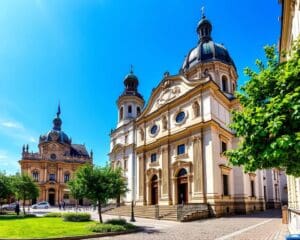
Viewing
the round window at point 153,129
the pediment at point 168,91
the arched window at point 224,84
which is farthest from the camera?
the arched window at point 224,84

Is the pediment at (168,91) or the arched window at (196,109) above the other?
the pediment at (168,91)

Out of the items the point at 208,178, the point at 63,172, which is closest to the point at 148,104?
the point at 208,178

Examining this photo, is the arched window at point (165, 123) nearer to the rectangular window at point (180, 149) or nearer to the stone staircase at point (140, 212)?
the rectangular window at point (180, 149)

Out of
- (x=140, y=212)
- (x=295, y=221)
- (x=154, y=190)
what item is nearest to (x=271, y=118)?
(x=295, y=221)

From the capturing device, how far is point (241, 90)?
27.5 feet

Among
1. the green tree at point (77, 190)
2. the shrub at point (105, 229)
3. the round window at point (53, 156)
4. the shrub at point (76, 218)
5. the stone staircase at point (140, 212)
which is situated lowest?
the stone staircase at point (140, 212)

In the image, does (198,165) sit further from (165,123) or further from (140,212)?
(165,123)

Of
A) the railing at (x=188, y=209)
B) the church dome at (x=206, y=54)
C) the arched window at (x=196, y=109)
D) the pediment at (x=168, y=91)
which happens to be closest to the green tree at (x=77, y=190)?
the railing at (x=188, y=209)

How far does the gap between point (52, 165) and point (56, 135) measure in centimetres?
938

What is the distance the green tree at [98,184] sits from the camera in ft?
64.5

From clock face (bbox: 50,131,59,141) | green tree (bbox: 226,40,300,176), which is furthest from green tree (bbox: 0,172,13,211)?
clock face (bbox: 50,131,59,141)

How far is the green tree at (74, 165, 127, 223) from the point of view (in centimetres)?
1966

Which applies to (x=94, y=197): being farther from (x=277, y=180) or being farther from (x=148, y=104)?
(x=277, y=180)

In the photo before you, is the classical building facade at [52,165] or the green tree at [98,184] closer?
the green tree at [98,184]
